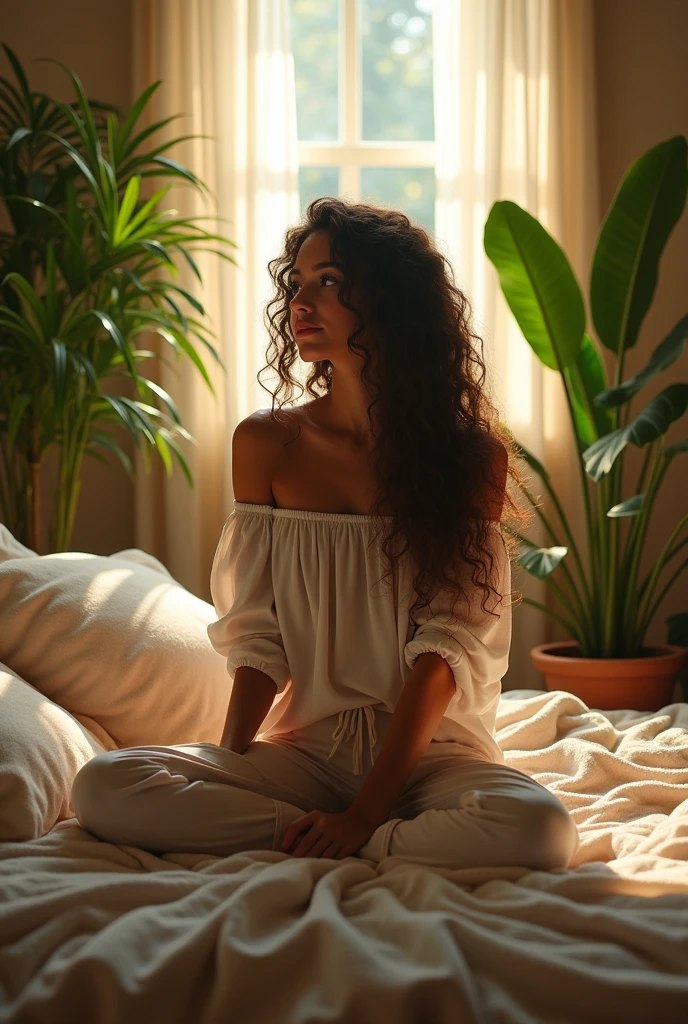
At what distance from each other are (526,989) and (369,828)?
44cm

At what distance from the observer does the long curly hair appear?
1644mm

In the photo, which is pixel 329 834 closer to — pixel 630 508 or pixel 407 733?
pixel 407 733

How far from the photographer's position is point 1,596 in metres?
1.78

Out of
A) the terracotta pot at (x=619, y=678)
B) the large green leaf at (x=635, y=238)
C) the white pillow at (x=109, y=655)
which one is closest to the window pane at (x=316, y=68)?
the large green leaf at (x=635, y=238)

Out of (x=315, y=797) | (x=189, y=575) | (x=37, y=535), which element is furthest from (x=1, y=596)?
(x=189, y=575)

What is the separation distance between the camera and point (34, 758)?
1.47 meters

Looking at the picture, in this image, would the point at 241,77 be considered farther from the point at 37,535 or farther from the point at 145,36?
the point at 37,535

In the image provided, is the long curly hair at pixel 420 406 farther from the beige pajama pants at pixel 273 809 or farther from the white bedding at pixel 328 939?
the white bedding at pixel 328 939

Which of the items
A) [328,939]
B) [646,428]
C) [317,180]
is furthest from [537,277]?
[328,939]

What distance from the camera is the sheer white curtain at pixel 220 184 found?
347 cm

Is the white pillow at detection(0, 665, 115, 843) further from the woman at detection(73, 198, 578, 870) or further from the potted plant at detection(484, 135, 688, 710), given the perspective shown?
the potted plant at detection(484, 135, 688, 710)

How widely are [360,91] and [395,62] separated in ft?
0.51

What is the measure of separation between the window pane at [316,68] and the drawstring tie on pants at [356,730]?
2.65 m

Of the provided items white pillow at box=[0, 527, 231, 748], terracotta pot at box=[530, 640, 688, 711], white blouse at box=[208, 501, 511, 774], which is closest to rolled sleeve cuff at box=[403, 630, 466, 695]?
white blouse at box=[208, 501, 511, 774]
